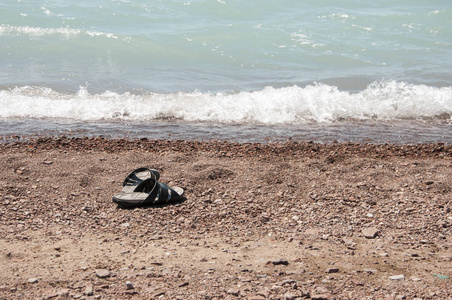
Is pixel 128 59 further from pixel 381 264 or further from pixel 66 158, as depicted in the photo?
pixel 381 264

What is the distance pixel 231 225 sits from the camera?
15.4 feet

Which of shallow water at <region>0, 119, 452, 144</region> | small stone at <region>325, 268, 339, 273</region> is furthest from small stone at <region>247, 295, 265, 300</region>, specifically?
shallow water at <region>0, 119, 452, 144</region>

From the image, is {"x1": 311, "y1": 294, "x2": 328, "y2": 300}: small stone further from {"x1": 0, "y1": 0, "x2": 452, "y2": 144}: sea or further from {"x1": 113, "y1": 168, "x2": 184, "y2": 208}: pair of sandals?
{"x1": 0, "y1": 0, "x2": 452, "y2": 144}: sea

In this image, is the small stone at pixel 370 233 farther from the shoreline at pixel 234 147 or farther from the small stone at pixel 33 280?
the small stone at pixel 33 280

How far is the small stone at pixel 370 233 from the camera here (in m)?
4.44

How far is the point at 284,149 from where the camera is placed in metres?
6.99

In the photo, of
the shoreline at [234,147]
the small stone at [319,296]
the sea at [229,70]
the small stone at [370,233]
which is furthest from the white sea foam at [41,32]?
the small stone at [319,296]

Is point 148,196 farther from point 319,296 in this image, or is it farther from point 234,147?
point 234,147

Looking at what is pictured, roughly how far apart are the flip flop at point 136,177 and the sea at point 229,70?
2536mm

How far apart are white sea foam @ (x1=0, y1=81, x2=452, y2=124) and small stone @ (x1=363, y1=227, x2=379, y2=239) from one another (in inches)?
194

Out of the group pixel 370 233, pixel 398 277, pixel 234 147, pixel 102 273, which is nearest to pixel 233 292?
pixel 102 273

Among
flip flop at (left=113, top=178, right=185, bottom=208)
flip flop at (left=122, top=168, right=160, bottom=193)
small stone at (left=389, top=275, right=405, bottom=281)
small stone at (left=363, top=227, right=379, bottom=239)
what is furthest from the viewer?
flip flop at (left=122, top=168, right=160, bottom=193)

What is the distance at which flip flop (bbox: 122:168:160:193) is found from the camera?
5.31 m

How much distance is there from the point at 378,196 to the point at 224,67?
9.54 m
